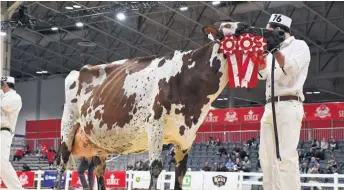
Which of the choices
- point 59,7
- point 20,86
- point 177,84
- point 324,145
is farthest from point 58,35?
point 177,84

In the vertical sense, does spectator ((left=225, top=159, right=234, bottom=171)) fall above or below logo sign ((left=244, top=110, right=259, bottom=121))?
below

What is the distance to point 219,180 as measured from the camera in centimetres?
1507

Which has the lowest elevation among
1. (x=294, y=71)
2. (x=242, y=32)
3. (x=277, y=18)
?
(x=294, y=71)

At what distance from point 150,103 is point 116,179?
499 inches

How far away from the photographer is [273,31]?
4.75 metres

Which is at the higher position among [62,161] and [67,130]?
[67,130]

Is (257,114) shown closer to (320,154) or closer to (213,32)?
(320,154)

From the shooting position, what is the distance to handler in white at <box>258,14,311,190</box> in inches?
190

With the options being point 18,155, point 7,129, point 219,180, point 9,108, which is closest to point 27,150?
point 18,155

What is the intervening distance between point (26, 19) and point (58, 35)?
8810 mm

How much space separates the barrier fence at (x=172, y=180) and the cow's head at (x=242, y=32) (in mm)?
8759

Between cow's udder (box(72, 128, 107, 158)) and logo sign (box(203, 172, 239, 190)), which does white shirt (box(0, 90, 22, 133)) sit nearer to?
cow's udder (box(72, 128, 107, 158))

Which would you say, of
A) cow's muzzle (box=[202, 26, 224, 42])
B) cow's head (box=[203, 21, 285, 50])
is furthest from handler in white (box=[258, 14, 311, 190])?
cow's muzzle (box=[202, 26, 224, 42])

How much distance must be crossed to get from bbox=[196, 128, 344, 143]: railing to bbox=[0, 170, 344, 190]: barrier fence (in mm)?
5967
